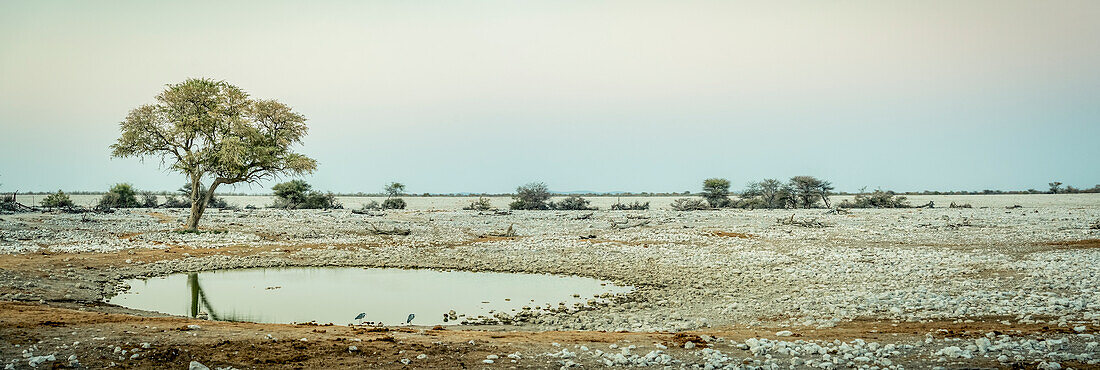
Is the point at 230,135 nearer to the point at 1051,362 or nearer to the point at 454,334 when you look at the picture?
the point at 454,334

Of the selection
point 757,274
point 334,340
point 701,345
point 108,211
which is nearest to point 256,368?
point 334,340

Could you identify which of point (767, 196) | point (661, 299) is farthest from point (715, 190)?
point (661, 299)

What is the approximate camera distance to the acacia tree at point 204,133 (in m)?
29.2

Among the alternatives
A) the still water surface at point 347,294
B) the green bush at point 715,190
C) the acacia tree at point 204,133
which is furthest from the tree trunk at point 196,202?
the green bush at point 715,190

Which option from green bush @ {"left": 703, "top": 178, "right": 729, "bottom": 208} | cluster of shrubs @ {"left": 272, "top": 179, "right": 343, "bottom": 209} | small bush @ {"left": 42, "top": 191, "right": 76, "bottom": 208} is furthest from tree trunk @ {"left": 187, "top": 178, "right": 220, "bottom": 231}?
green bush @ {"left": 703, "top": 178, "right": 729, "bottom": 208}

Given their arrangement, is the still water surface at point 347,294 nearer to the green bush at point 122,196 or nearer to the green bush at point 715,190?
the green bush at point 715,190

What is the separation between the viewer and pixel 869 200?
5338cm

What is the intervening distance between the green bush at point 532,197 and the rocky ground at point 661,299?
26.2 m

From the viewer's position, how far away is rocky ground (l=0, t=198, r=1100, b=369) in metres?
7.78

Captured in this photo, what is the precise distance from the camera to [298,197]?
2324 inches

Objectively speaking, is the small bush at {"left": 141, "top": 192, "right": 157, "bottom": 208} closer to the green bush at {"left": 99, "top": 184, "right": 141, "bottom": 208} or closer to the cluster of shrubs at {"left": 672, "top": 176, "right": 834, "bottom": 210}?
the green bush at {"left": 99, "top": 184, "right": 141, "bottom": 208}

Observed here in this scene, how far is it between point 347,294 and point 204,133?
756 inches

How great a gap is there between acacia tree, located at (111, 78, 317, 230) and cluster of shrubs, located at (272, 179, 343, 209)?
28.2 metres

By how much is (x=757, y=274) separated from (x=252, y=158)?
24.5 meters
